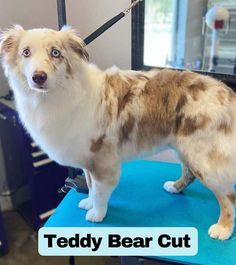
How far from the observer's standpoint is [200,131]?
1.09 metres

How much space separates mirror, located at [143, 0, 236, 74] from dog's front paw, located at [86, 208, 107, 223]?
92cm

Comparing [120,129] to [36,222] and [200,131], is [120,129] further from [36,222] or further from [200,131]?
[36,222]

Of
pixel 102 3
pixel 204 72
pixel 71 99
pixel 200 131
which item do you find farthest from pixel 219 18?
pixel 71 99

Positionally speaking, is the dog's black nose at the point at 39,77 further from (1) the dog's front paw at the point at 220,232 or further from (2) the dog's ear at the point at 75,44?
(1) the dog's front paw at the point at 220,232

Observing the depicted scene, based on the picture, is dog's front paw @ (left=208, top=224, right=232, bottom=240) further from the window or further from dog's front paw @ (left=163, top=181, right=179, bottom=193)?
the window

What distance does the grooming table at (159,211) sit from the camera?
1.12m

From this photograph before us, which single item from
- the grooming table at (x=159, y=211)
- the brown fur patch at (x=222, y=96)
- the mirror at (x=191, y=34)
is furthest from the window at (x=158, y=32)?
the brown fur patch at (x=222, y=96)

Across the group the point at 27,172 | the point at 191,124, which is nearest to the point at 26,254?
the point at 27,172

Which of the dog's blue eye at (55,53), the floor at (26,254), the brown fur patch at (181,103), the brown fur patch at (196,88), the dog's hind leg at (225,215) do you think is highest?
the dog's blue eye at (55,53)

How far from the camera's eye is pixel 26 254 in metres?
1.87

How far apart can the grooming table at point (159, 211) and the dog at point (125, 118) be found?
0.07 metres

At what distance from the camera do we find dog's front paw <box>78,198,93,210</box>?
1314 mm

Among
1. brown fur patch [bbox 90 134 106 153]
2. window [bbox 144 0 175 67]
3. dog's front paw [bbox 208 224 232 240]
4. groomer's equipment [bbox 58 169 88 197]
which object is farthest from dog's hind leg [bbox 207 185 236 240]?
window [bbox 144 0 175 67]

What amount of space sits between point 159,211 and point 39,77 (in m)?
0.69
